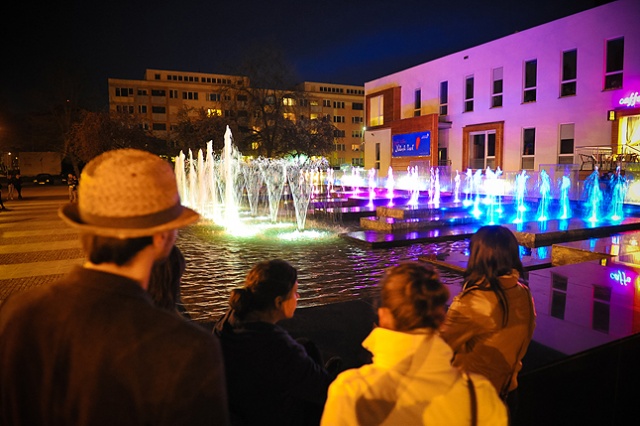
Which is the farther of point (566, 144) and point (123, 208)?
point (566, 144)

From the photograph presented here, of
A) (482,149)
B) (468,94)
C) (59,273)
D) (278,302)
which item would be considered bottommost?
(59,273)

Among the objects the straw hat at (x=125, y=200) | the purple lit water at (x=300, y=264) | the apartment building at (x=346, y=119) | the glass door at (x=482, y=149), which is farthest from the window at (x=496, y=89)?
the apartment building at (x=346, y=119)

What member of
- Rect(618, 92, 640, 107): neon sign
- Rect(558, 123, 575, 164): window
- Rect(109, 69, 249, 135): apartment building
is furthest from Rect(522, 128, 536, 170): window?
Rect(109, 69, 249, 135): apartment building

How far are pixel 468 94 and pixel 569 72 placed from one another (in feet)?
22.4

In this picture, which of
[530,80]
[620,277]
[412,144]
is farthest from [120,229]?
[412,144]

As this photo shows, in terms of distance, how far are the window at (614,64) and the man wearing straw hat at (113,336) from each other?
2290 cm

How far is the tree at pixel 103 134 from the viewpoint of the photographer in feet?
113

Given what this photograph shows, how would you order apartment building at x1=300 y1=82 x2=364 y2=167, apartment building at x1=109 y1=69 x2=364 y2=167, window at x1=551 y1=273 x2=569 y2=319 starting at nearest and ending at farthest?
window at x1=551 y1=273 x2=569 y2=319 → apartment building at x1=109 y1=69 x2=364 y2=167 → apartment building at x1=300 y1=82 x2=364 y2=167

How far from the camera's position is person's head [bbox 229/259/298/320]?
2.26 meters

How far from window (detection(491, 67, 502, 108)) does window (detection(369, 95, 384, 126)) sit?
10804 millimetres

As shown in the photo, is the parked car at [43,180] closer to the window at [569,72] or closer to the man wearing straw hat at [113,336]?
the window at [569,72]

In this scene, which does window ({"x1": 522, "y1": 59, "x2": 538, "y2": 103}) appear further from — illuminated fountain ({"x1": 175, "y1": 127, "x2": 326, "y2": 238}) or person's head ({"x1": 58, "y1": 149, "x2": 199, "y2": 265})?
person's head ({"x1": 58, "y1": 149, "x2": 199, "y2": 265})

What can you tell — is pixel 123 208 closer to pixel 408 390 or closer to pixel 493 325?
pixel 408 390

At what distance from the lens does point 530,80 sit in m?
23.9
